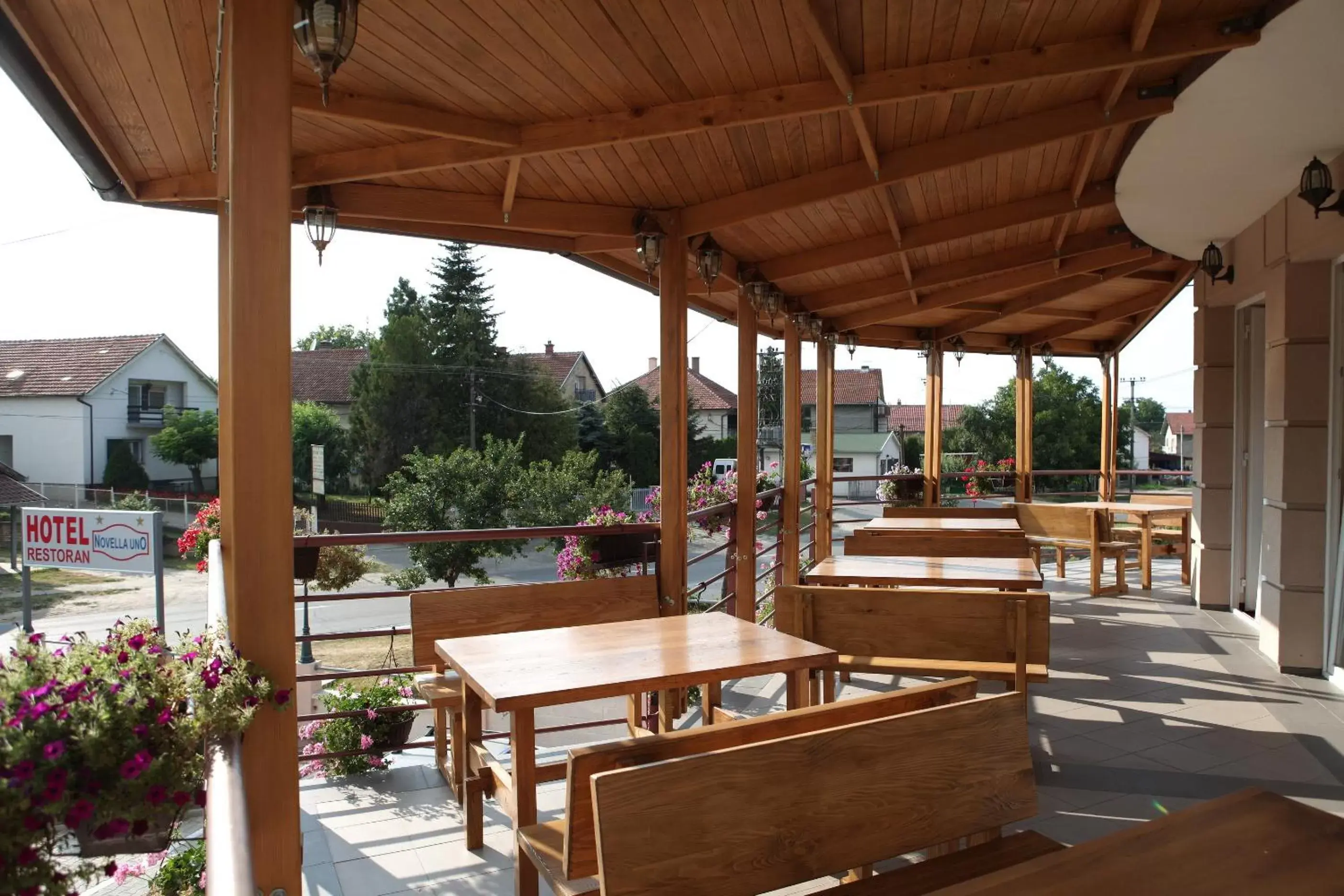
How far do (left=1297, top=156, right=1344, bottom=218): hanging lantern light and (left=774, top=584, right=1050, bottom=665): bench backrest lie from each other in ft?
8.09

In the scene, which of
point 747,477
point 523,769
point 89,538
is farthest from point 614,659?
point 89,538

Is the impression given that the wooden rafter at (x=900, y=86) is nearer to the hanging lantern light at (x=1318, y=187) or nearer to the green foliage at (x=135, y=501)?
the hanging lantern light at (x=1318, y=187)

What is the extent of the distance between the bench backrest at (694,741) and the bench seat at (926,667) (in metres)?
1.42

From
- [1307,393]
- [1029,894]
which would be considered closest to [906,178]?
[1307,393]

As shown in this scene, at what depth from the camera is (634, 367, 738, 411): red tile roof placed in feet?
129

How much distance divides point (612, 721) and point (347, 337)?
180 feet

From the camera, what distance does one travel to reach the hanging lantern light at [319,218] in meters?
3.83

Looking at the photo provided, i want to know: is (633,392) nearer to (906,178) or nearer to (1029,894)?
(906,178)

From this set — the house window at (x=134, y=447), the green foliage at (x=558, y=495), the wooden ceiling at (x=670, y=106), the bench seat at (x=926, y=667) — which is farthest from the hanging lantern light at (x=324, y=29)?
the green foliage at (x=558, y=495)

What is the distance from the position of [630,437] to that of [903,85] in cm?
3316

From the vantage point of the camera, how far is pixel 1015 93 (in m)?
3.82

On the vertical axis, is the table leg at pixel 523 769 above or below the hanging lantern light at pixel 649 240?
below

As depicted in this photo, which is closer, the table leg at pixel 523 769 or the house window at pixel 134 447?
the table leg at pixel 523 769

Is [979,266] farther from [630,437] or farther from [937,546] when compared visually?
[630,437]
